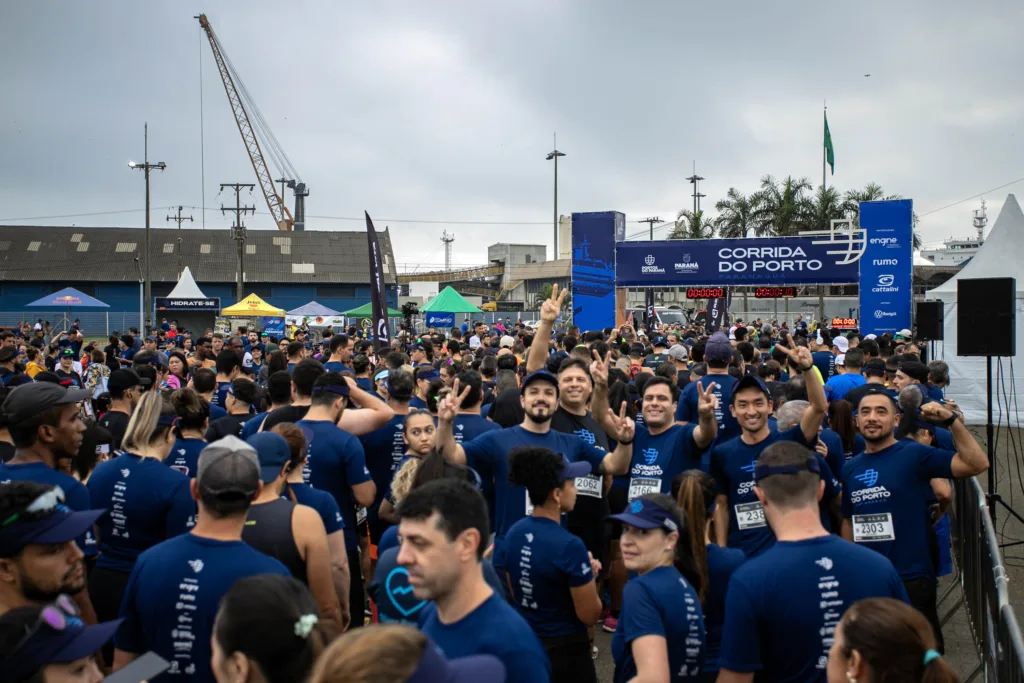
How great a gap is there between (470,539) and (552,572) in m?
1.07

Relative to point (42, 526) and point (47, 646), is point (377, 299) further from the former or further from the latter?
point (47, 646)

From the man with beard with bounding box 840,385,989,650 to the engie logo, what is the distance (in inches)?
698

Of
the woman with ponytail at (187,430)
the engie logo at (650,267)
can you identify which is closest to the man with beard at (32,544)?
the woman with ponytail at (187,430)

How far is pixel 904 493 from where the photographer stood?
15.1 feet

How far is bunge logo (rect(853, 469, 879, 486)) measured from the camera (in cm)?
466

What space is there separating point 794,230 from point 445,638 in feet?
126

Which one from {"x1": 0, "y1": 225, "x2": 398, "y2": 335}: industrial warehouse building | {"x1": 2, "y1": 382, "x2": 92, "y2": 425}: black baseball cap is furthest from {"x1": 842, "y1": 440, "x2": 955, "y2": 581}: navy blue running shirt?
{"x1": 0, "y1": 225, "x2": 398, "y2": 335}: industrial warehouse building

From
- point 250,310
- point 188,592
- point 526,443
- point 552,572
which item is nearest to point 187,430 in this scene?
point 526,443

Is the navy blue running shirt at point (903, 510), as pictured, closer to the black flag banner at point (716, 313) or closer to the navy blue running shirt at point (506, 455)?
the navy blue running shirt at point (506, 455)

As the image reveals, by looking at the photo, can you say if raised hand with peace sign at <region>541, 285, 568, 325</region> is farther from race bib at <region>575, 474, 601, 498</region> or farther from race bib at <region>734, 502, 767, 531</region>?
race bib at <region>734, 502, 767, 531</region>

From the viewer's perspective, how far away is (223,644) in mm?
2102

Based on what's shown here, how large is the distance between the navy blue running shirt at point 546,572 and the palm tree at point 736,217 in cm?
3763

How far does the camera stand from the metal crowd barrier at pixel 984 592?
360cm

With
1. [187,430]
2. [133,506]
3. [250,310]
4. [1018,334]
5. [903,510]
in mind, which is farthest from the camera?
[250,310]
